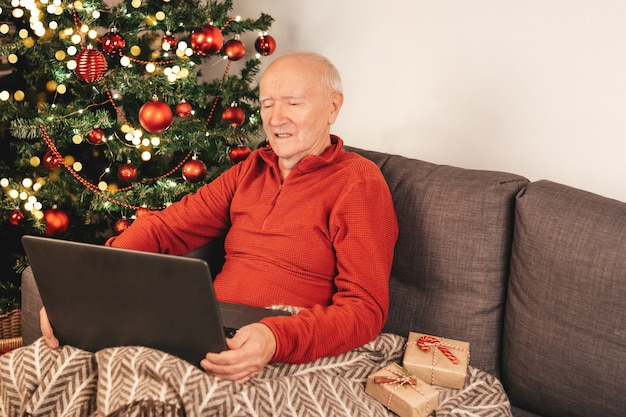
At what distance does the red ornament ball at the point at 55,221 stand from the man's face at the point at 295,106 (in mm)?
885

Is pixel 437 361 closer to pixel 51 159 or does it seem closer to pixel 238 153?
pixel 238 153

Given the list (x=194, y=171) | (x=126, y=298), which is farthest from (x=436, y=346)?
(x=194, y=171)

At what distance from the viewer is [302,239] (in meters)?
1.56

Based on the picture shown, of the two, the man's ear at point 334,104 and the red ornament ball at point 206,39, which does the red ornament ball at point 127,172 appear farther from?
the man's ear at point 334,104

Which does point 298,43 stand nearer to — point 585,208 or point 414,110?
point 414,110

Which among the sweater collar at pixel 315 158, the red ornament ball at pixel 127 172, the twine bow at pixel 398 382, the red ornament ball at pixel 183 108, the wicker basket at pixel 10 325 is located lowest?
the wicker basket at pixel 10 325

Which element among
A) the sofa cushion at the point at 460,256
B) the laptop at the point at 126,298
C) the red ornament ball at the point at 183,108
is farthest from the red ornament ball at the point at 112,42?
the sofa cushion at the point at 460,256

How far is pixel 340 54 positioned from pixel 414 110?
0.42 m

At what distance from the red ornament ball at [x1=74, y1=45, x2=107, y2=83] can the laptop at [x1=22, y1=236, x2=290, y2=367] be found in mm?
930

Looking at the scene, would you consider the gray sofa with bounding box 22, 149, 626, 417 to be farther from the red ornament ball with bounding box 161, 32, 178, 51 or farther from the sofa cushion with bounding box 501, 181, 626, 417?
the red ornament ball with bounding box 161, 32, 178, 51

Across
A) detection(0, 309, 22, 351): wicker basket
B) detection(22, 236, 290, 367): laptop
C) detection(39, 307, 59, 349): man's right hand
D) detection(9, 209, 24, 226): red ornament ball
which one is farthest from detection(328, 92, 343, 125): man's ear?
detection(0, 309, 22, 351): wicker basket

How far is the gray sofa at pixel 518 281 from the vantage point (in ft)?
4.33

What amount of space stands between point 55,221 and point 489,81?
5.01ft

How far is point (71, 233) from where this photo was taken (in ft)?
7.78
